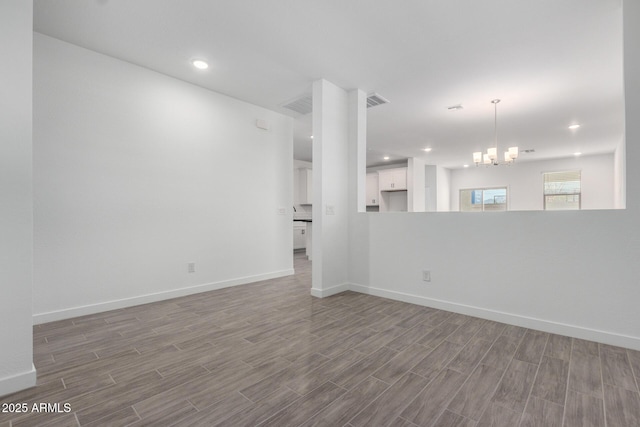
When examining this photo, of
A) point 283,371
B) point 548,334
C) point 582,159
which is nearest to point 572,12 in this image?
point 548,334

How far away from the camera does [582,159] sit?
27.0 ft

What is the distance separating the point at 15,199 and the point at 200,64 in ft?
7.52

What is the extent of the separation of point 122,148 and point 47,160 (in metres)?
0.65

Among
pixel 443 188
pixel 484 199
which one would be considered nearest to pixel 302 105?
pixel 443 188

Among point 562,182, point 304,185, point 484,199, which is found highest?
point 562,182

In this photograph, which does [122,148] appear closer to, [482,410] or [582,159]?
[482,410]

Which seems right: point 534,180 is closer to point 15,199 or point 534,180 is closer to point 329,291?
point 329,291

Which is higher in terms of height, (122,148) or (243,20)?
(243,20)

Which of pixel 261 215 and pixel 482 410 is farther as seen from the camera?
pixel 261 215

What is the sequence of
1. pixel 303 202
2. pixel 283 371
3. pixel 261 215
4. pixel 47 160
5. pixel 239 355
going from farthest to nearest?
pixel 303 202
pixel 261 215
pixel 47 160
pixel 239 355
pixel 283 371

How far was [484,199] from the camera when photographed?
33.4 feet

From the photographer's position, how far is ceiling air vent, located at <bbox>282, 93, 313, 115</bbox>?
4.24 m

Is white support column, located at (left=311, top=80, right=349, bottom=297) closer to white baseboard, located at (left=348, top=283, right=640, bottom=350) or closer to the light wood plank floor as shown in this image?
white baseboard, located at (left=348, top=283, right=640, bottom=350)

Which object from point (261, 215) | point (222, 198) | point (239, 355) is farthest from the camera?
point (261, 215)
